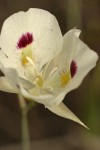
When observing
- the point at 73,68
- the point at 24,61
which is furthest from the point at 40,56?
the point at 73,68

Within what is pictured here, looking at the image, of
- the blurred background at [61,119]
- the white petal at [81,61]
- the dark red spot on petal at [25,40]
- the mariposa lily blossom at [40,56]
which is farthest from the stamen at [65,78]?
the blurred background at [61,119]

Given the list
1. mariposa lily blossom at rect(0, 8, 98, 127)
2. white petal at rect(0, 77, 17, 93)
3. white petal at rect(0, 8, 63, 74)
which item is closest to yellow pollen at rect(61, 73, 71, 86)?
mariposa lily blossom at rect(0, 8, 98, 127)

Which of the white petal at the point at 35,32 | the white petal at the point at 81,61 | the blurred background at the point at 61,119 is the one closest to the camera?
the white petal at the point at 81,61

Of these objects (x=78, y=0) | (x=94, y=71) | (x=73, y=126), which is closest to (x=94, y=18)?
(x=78, y=0)

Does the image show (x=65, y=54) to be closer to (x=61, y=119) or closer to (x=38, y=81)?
(x=38, y=81)

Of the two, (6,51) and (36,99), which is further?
(6,51)

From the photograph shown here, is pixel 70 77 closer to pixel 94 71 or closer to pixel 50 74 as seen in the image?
pixel 50 74

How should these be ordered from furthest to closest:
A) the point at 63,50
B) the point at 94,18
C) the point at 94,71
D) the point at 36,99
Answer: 1. the point at 94,18
2. the point at 94,71
3. the point at 63,50
4. the point at 36,99

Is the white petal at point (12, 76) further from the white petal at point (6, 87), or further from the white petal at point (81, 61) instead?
the white petal at point (81, 61)
